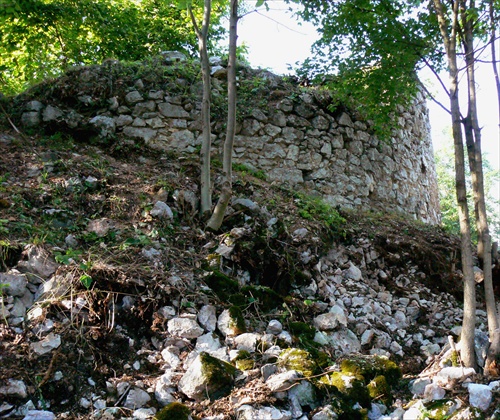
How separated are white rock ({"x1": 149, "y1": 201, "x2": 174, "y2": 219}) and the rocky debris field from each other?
0.01 meters

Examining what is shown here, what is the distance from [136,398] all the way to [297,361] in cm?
97

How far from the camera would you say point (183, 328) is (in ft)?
10.7

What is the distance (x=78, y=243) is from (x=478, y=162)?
3.34m

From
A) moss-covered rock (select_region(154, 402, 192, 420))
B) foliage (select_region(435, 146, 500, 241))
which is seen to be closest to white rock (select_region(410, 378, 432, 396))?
moss-covered rock (select_region(154, 402, 192, 420))

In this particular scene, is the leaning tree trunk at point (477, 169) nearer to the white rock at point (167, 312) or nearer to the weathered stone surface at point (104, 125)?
the white rock at point (167, 312)

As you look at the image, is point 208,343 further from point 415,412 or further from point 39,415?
point 415,412

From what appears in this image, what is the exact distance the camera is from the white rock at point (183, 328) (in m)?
3.24

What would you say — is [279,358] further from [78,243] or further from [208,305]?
[78,243]

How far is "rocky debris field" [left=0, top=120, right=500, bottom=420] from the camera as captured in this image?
9.12 ft

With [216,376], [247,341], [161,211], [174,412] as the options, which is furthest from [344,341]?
[161,211]

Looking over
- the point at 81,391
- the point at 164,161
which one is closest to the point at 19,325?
the point at 81,391

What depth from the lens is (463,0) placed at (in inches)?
173

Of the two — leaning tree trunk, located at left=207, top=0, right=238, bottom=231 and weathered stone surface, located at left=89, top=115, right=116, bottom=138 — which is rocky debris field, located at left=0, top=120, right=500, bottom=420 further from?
weathered stone surface, located at left=89, top=115, right=116, bottom=138

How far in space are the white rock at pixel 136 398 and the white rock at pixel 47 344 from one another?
1.75 feet
